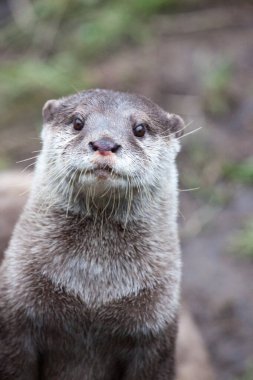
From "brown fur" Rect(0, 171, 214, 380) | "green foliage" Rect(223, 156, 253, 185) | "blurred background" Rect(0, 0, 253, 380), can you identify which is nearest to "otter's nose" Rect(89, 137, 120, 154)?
"brown fur" Rect(0, 171, 214, 380)

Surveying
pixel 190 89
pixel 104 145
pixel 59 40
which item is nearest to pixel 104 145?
pixel 104 145

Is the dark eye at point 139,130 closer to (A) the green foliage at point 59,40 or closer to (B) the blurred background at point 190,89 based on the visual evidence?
(B) the blurred background at point 190,89

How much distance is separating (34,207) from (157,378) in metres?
0.71

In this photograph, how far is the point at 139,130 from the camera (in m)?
3.38

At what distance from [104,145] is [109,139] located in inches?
2.1

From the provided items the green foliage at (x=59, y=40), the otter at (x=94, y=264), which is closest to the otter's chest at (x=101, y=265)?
the otter at (x=94, y=264)

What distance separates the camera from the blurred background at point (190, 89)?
17.4 ft

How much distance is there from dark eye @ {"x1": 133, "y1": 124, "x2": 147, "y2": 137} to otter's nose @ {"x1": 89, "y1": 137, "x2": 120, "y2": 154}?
0.24 metres

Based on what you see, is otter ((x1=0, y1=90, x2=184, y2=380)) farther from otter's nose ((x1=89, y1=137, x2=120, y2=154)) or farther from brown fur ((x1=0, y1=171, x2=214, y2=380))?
brown fur ((x1=0, y1=171, x2=214, y2=380))

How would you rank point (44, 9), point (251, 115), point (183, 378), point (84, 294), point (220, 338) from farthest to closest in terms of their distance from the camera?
1. point (44, 9)
2. point (251, 115)
3. point (220, 338)
4. point (183, 378)
5. point (84, 294)

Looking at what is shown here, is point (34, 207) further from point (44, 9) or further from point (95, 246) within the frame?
point (44, 9)

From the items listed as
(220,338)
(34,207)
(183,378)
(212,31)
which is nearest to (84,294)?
(34,207)

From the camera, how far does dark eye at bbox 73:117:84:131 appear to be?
3.35 m

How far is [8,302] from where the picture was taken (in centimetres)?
341
